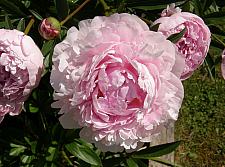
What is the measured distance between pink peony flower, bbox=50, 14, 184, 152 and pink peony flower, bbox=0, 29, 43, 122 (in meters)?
0.07

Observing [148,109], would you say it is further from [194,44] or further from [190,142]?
[190,142]

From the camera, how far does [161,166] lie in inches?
96.0

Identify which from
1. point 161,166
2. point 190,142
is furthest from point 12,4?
point 190,142

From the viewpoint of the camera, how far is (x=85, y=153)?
5.08 ft

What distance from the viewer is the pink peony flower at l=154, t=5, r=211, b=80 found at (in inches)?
44.5

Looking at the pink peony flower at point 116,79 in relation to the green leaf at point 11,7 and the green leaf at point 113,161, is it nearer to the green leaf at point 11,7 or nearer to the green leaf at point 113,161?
the green leaf at point 11,7

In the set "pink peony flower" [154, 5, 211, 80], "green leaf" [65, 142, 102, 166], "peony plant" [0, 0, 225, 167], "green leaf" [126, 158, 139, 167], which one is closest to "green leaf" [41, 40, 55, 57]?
"peony plant" [0, 0, 225, 167]

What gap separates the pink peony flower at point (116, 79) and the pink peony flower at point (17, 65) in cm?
7

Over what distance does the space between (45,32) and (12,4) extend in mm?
283

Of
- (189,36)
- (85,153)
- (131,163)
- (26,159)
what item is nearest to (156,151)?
(131,163)

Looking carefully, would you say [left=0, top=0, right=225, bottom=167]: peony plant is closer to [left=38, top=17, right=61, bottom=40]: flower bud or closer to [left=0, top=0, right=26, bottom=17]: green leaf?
[left=38, top=17, right=61, bottom=40]: flower bud

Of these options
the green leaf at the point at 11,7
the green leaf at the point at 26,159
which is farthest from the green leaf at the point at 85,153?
the green leaf at the point at 11,7

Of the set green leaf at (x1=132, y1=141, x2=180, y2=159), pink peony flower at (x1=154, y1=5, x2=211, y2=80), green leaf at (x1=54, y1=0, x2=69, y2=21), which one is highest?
green leaf at (x1=54, y1=0, x2=69, y2=21)

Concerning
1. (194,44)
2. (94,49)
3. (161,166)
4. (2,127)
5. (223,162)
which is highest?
(94,49)
